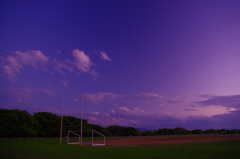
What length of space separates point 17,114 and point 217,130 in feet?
248

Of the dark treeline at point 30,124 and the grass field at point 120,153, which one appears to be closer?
the grass field at point 120,153

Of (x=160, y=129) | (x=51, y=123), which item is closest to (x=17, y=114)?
(x=51, y=123)

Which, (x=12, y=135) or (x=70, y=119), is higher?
(x=70, y=119)

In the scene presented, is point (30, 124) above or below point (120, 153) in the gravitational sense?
above

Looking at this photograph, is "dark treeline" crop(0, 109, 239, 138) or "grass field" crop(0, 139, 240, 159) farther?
"dark treeline" crop(0, 109, 239, 138)

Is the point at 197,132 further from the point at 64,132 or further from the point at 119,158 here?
the point at 119,158

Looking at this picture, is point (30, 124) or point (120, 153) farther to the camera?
point (30, 124)

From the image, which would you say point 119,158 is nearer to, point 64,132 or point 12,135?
point 12,135

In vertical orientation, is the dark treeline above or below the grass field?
above

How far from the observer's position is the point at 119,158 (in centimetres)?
1488

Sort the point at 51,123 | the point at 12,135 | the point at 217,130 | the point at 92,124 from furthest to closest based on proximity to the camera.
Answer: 1. the point at 217,130
2. the point at 92,124
3. the point at 51,123
4. the point at 12,135

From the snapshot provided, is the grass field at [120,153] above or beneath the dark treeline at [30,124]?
beneath

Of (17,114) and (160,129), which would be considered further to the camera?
(160,129)

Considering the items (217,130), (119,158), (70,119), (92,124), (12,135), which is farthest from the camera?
(217,130)
